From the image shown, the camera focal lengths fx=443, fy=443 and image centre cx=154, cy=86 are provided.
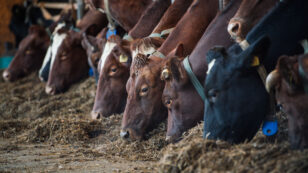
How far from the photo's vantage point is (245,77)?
3.61 meters

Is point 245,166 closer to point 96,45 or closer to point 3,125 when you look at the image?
point 3,125

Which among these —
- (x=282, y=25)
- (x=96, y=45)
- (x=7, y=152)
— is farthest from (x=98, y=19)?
(x=282, y=25)

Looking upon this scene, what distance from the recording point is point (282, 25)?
12.5 ft

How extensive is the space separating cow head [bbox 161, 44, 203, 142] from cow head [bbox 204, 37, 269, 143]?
0.71 m

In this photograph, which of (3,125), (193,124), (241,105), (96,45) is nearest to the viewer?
(241,105)

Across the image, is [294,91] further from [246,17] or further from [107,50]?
[107,50]

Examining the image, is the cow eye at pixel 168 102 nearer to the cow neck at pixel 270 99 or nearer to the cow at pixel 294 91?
the cow neck at pixel 270 99

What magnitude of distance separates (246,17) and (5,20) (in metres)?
10.3

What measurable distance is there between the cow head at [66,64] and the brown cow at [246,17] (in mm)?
4668

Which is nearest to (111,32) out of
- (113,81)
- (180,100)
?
(113,81)

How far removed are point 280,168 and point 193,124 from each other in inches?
68.7

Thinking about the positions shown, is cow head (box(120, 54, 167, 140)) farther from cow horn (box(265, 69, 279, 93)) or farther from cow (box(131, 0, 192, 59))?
cow horn (box(265, 69, 279, 93))

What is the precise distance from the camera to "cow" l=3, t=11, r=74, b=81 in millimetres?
9945

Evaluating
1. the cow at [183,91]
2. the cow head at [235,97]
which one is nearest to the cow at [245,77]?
the cow head at [235,97]
